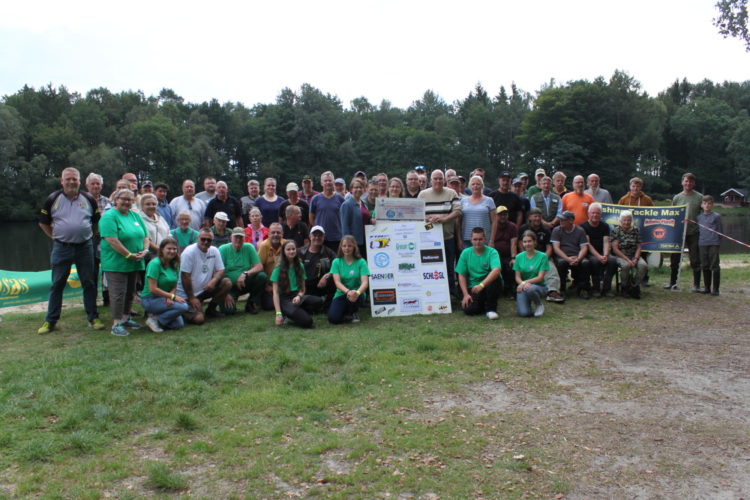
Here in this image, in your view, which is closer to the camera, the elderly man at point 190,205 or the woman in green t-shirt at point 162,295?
the woman in green t-shirt at point 162,295

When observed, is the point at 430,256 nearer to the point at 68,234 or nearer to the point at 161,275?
the point at 161,275

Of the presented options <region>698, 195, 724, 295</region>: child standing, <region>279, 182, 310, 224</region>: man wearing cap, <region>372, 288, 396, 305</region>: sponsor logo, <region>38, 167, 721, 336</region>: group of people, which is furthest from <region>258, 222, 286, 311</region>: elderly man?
<region>698, 195, 724, 295</region>: child standing

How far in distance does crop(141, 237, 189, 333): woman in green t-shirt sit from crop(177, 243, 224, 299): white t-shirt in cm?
23

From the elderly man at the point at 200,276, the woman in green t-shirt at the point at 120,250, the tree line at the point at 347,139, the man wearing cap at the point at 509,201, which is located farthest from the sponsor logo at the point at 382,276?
the tree line at the point at 347,139

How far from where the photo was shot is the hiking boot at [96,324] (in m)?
8.09

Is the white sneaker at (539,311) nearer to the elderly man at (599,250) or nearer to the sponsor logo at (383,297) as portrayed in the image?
the elderly man at (599,250)

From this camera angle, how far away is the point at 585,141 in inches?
2346

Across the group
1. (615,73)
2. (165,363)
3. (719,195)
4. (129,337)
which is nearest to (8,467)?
(165,363)

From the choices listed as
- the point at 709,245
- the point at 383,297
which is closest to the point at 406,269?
the point at 383,297

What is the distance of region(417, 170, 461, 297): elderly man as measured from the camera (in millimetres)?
9164

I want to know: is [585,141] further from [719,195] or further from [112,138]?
[112,138]

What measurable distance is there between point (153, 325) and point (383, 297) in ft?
11.2

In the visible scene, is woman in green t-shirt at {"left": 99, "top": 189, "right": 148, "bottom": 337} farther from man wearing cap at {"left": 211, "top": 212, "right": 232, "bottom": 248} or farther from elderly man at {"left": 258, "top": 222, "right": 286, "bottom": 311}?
elderly man at {"left": 258, "top": 222, "right": 286, "bottom": 311}

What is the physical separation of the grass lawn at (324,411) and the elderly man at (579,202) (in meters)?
3.02
